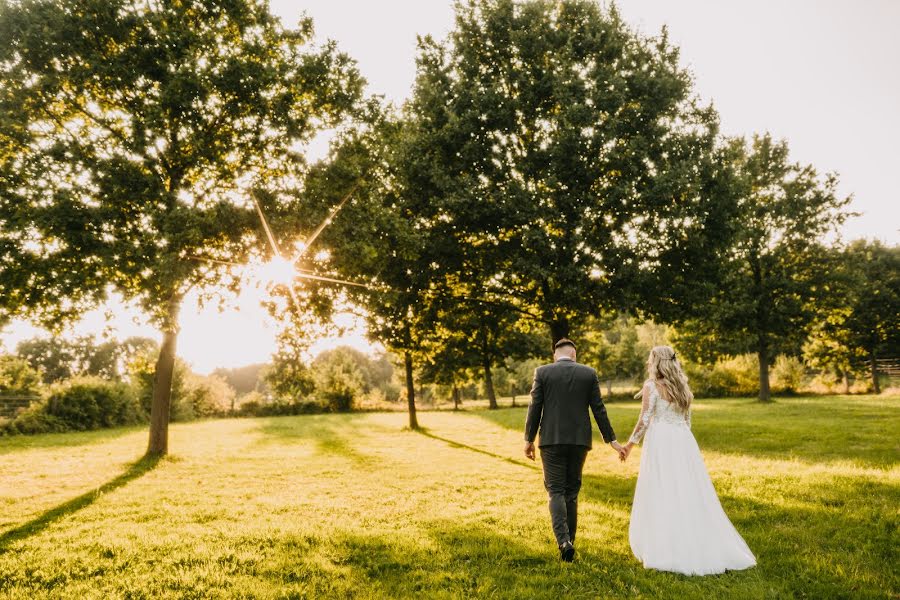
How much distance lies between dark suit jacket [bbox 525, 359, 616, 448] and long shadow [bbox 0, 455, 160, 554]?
7679 mm

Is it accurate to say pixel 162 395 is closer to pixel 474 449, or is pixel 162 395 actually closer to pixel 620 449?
pixel 474 449

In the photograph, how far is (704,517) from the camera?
6117 millimetres

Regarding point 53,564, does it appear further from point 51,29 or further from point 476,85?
point 476,85

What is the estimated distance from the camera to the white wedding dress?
237 inches

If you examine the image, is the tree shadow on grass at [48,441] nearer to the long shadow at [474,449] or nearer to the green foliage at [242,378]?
the long shadow at [474,449]

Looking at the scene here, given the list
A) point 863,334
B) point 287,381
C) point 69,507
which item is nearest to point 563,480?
point 69,507

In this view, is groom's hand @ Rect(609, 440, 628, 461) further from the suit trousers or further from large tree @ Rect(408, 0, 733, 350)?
large tree @ Rect(408, 0, 733, 350)

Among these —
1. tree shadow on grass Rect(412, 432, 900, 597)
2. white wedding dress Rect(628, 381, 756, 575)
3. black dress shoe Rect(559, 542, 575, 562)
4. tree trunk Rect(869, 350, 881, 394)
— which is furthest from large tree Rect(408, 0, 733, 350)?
tree trunk Rect(869, 350, 881, 394)

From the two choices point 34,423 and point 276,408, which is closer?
point 34,423

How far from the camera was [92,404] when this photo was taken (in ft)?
102

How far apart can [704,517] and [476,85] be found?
43.9 ft

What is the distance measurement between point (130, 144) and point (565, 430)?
12.6 m

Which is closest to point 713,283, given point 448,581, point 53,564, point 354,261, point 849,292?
point 354,261

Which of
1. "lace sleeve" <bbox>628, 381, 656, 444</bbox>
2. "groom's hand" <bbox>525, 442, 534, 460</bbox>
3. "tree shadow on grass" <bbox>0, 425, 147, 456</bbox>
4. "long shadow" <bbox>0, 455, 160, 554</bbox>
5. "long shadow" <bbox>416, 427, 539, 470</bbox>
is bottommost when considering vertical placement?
"long shadow" <bbox>416, 427, 539, 470</bbox>
